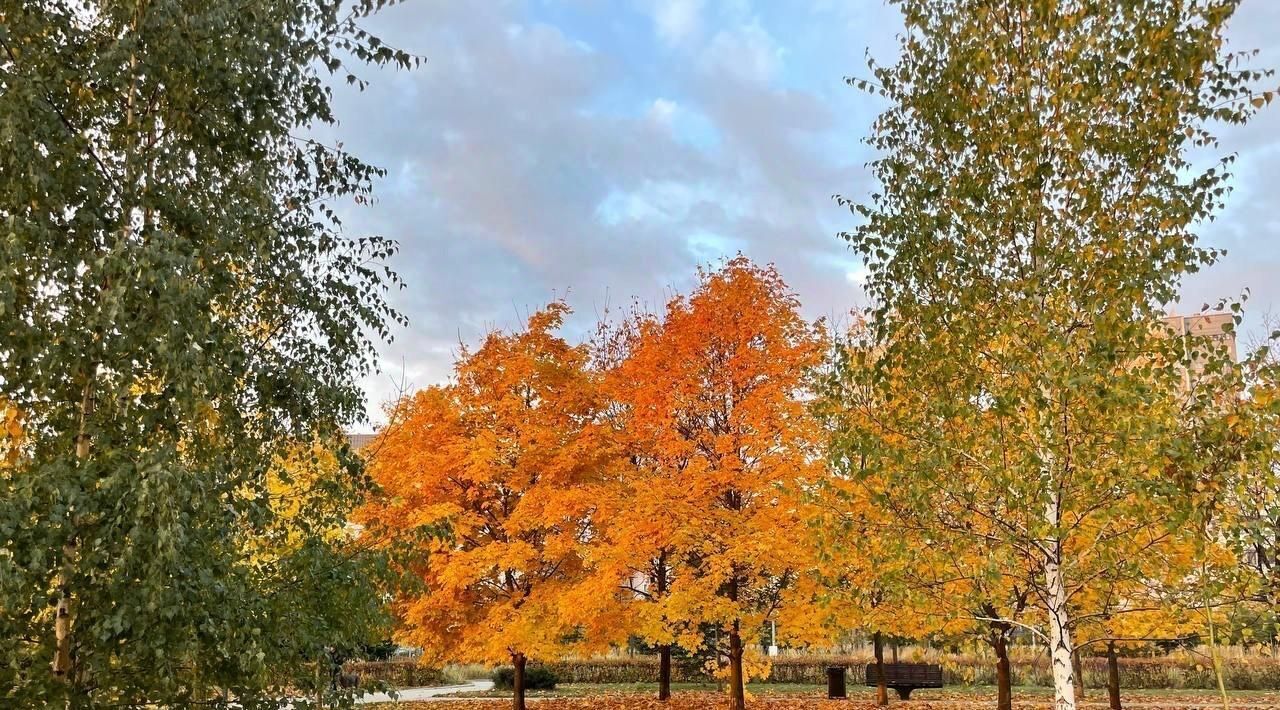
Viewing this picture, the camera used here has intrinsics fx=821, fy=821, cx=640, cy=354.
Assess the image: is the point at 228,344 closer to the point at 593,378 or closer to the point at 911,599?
the point at 911,599

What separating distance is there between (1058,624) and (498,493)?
11836mm

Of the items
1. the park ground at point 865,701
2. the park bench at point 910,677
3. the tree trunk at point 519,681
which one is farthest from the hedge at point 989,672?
the tree trunk at point 519,681

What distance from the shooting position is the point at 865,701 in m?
21.5

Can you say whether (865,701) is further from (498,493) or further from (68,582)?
(68,582)

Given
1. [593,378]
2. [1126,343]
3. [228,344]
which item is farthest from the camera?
[593,378]

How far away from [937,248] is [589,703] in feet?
52.9

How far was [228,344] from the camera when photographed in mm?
5773

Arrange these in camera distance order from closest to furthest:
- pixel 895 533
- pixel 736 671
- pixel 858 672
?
pixel 895 533 < pixel 736 671 < pixel 858 672

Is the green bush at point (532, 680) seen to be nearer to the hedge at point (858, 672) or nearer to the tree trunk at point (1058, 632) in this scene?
the hedge at point (858, 672)

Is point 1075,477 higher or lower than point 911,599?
higher

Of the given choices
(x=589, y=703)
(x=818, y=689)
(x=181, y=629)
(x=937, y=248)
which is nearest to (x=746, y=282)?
(x=937, y=248)

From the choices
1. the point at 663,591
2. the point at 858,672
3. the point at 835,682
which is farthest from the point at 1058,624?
the point at 858,672

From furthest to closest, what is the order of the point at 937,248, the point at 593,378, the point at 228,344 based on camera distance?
1. the point at 593,378
2. the point at 937,248
3. the point at 228,344

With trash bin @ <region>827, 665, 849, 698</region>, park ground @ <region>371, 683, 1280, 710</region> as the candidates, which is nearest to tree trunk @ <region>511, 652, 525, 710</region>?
park ground @ <region>371, 683, 1280, 710</region>
